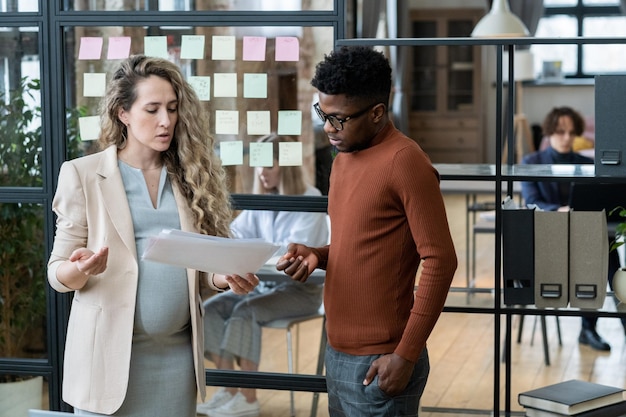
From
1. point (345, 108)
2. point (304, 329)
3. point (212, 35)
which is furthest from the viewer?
point (304, 329)

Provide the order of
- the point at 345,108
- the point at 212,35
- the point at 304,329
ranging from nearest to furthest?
1. the point at 345,108
2. the point at 212,35
3. the point at 304,329

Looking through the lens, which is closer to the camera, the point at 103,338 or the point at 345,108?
the point at 345,108

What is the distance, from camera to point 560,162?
5.85 meters

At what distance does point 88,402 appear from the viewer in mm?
2244

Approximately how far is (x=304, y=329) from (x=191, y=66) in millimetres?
1236

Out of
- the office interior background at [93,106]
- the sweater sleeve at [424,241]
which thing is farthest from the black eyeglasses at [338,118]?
the office interior background at [93,106]

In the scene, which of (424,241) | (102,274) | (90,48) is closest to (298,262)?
(424,241)

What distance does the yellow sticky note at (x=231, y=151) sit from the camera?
3.39 meters

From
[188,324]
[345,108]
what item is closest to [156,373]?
[188,324]

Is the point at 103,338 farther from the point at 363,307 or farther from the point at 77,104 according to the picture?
the point at 77,104

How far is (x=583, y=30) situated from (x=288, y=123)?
34.3ft

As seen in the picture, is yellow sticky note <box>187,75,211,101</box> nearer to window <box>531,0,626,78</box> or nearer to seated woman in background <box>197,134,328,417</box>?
seated woman in background <box>197,134,328,417</box>

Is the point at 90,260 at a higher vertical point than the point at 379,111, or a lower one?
lower

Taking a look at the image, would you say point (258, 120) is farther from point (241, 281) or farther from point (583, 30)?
point (583, 30)
